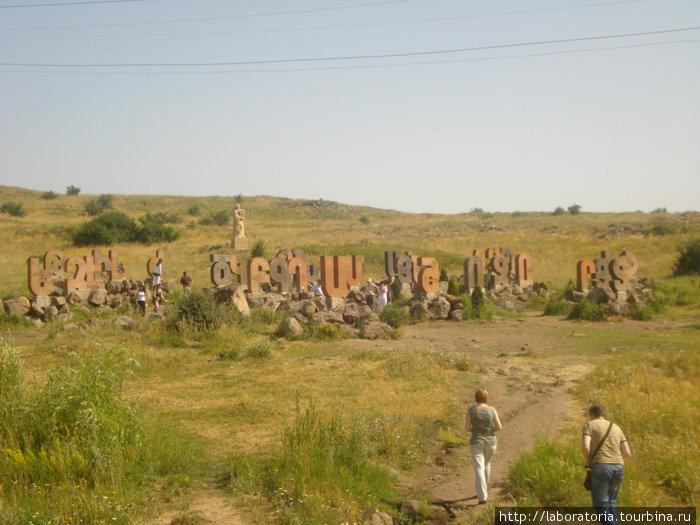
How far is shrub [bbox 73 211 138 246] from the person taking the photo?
52.5 m

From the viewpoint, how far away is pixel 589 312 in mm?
22797

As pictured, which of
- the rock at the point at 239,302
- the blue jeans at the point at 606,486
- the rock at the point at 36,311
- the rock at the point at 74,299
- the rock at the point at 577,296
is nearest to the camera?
the blue jeans at the point at 606,486

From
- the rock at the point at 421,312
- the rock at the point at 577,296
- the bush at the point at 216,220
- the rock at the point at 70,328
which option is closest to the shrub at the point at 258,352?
the rock at the point at 70,328

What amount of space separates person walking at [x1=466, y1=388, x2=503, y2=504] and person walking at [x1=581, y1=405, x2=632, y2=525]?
1.20m

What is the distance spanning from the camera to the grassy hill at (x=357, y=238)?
140 feet

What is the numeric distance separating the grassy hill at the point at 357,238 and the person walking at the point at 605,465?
25.9 metres

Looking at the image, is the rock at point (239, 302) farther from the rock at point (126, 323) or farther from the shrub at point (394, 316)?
A: the shrub at point (394, 316)

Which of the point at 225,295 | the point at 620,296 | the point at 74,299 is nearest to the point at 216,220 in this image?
the point at 74,299

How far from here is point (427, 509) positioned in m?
6.57

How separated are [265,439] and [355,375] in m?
4.41

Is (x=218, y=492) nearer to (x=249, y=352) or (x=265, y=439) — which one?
(x=265, y=439)

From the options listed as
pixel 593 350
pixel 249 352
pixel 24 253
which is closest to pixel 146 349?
pixel 249 352

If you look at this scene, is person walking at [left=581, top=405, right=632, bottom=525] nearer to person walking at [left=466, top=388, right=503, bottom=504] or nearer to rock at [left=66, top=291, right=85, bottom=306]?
person walking at [left=466, top=388, right=503, bottom=504]

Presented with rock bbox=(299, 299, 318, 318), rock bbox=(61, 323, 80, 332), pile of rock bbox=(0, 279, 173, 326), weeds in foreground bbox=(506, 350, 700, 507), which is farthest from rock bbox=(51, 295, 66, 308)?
weeds in foreground bbox=(506, 350, 700, 507)
